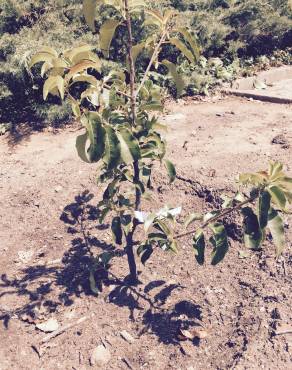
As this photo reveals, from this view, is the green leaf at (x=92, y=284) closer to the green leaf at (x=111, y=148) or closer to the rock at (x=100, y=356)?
the rock at (x=100, y=356)

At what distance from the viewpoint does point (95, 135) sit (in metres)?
1.74

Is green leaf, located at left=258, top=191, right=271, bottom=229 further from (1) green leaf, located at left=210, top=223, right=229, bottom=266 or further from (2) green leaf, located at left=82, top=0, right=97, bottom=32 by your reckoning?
(2) green leaf, located at left=82, top=0, right=97, bottom=32

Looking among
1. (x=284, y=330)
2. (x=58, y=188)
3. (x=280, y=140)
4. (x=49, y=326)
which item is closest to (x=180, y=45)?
(x=284, y=330)

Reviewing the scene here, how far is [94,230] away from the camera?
325 centimetres

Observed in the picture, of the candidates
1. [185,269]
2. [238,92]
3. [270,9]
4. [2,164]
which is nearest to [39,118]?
[2,164]

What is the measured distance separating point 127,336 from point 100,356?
7.7 inches

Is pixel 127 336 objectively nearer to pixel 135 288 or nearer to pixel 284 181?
pixel 135 288

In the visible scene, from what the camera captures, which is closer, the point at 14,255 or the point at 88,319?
the point at 88,319

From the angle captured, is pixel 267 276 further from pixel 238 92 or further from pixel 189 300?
pixel 238 92

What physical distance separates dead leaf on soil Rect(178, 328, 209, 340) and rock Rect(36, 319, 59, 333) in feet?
2.47

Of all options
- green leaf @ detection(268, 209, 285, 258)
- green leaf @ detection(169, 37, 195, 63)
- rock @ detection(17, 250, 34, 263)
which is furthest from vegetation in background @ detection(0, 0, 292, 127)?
green leaf @ detection(268, 209, 285, 258)

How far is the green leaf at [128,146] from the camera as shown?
71.2 inches

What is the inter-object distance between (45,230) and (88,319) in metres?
0.94

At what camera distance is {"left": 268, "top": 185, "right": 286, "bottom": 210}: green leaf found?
1.74 m
